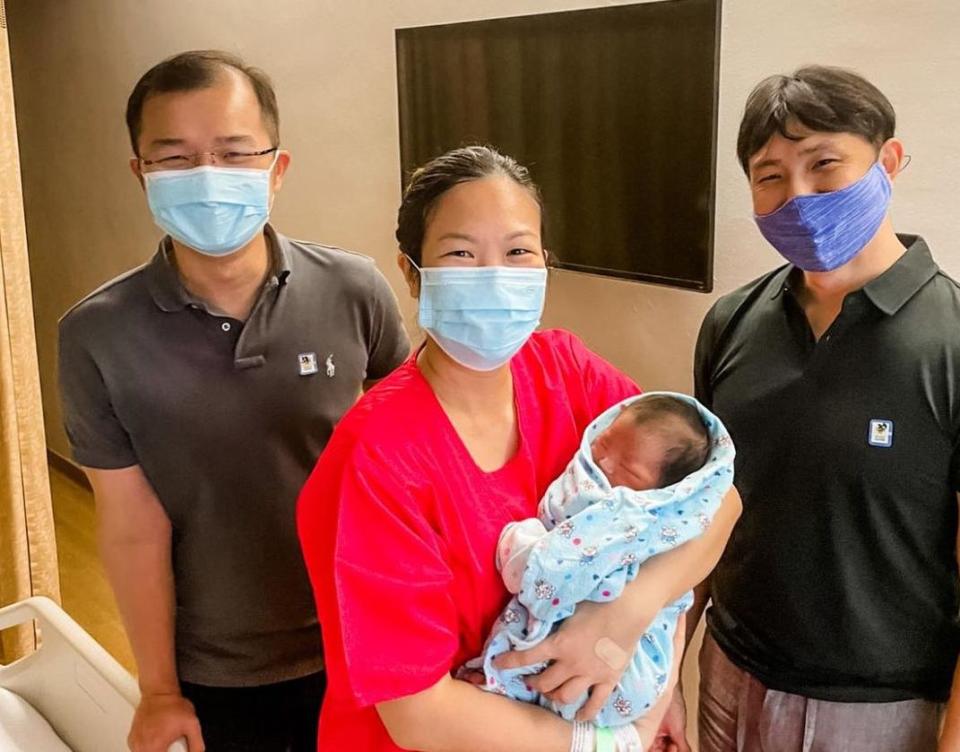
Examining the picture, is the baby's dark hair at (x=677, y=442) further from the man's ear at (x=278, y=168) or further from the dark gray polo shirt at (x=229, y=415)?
the man's ear at (x=278, y=168)

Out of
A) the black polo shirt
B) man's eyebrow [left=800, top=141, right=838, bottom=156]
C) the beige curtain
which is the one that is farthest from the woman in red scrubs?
the beige curtain

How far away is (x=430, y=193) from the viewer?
1188mm

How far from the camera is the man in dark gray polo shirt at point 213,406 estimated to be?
1451 millimetres

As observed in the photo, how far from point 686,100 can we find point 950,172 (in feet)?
1.71

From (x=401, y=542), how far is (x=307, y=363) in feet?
1.85

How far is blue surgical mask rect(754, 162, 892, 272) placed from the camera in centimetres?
138

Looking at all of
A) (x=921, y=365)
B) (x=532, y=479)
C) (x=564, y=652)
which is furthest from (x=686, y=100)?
(x=564, y=652)

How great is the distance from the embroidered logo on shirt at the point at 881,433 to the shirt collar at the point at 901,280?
6.3 inches

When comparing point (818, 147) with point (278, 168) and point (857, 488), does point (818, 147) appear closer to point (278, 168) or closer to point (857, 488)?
point (857, 488)

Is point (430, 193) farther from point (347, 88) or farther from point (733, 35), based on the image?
point (347, 88)

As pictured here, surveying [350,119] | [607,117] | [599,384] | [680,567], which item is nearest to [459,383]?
[599,384]

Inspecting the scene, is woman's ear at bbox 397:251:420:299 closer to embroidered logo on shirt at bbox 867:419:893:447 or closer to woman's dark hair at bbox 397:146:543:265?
woman's dark hair at bbox 397:146:543:265

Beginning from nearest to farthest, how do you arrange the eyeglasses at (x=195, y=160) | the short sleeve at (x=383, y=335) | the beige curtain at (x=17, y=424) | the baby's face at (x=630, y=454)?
the baby's face at (x=630, y=454) < the eyeglasses at (x=195, y=160) < the short sleeve at (x=383, y=335) < the beige curtain at (x=17, y=424)

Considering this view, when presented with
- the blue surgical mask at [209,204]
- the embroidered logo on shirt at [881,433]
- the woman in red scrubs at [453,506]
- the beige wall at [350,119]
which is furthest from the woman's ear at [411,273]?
the beige wall at [350,119]
